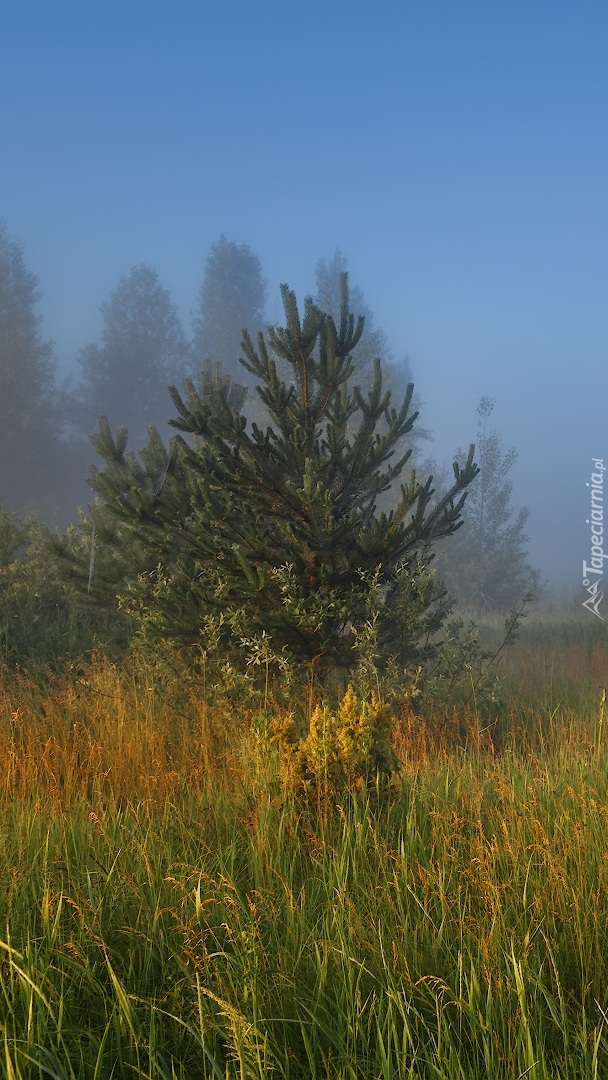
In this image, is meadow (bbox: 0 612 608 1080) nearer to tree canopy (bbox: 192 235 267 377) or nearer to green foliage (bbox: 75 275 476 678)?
green foliage (bbox: 75 275 476 678)

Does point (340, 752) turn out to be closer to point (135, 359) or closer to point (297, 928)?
point (297, 928)

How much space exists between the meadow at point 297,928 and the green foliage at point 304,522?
2.05m

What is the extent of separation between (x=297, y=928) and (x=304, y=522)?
4.46 metres

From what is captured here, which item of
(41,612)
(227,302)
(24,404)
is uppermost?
(227,302)

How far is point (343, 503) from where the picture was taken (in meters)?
7.53

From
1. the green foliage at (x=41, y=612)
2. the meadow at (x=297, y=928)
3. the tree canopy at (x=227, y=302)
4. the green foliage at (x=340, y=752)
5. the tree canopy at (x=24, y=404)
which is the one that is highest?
the tree canopy at (x=227, y=302)

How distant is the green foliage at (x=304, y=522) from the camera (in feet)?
22.9

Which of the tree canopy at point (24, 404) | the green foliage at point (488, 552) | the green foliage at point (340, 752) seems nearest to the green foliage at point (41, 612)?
the green foliage at point (340, 752)

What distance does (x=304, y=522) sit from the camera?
23.5ft

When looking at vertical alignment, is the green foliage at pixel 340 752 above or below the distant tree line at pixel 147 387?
below

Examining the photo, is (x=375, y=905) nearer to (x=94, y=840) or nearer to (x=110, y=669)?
(x=94, y=840)

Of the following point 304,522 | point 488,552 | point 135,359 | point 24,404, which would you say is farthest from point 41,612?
point 135,359

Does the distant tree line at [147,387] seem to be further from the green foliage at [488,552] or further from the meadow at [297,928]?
the meadow at [297,928]

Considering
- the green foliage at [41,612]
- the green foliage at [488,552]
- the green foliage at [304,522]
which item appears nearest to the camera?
the green foliage at [304,522]
